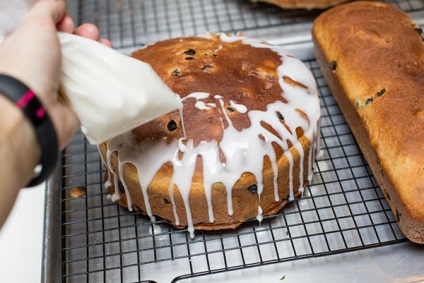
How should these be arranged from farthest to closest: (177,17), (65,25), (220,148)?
(177,17), (220,148), (65,25)

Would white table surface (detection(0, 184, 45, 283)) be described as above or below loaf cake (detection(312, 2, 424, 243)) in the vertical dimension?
below

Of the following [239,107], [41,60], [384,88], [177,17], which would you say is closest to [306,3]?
[177,17]

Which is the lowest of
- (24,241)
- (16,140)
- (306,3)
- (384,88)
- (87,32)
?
(24,241)

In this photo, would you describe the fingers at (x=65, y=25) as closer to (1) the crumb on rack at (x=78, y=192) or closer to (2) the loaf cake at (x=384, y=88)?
(1) the crumb on rack at (x=78, y=192)

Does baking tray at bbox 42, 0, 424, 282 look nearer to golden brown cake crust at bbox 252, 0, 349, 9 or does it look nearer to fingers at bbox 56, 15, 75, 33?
fingers at bbox 56, 15, 75, 33

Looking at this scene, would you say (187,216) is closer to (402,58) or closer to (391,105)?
(391,105)

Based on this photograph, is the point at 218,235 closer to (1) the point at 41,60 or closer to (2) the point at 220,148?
(2) the point at 220,148

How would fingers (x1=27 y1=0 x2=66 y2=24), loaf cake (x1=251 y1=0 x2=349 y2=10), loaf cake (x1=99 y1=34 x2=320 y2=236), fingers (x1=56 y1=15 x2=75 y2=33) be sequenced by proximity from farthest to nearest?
loaf cake (x1=251 y1=0 x2=349 y2=10) < loaf cake (x1=99 y1=34 x2=320 y2=236) < fingers (x1=56 y1=15 x2=75 y2=33) < fingers (x1=27 y1=0 x2=66 y2=24)

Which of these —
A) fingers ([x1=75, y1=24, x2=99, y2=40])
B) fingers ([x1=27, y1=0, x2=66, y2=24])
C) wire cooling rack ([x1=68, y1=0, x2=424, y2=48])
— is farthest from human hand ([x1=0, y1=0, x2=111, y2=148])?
wire cooling rack ([x1=68, y1=0, x2=424, y2=48])
